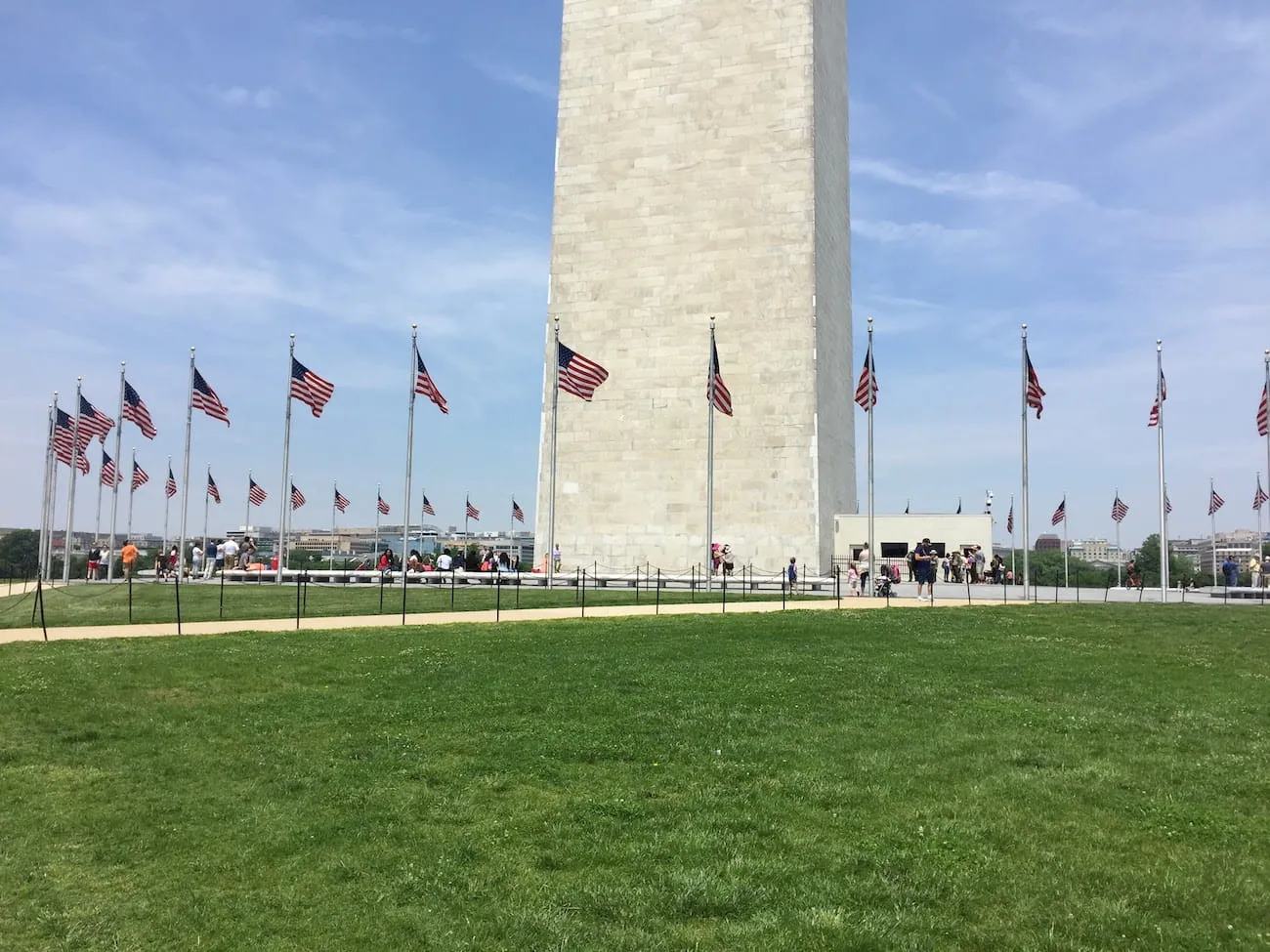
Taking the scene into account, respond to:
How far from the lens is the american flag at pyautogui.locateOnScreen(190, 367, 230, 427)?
36469mm

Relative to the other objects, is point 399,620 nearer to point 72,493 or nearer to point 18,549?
point 72,493

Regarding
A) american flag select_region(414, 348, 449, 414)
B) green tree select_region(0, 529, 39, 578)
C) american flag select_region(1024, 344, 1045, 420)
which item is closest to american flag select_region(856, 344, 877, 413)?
american flag select_region(1024, 344, 1045, 420)

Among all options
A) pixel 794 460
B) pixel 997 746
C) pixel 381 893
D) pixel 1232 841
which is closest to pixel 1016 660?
pixel 997 746

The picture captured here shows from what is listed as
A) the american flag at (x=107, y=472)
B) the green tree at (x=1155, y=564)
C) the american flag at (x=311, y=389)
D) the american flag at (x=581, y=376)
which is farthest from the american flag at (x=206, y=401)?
the green tree at (x=1155, y=564)

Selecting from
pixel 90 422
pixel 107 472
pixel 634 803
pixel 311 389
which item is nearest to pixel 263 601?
pixel 311 389

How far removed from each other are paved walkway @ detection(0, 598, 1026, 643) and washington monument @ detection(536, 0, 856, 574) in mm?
16220

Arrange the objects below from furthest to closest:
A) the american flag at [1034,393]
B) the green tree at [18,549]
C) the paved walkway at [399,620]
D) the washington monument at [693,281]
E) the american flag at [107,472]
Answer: the green tree at [18,549], the american flag at [107,472], the washington monument at [693,281], the american flag at [1034,393], the paved walkway at [399,620]

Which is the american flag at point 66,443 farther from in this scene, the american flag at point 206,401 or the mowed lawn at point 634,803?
the mowed lawn at point 634,803

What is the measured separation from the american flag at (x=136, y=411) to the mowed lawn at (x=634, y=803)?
24982 millimetres

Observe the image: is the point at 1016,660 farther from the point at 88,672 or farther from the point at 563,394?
the point at 563,394

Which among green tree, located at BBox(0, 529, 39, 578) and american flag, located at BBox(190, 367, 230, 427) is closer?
american flag, located at BBox(190, 367, 230, 427)

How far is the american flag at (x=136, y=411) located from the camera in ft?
128

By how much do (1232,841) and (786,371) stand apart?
128 ft

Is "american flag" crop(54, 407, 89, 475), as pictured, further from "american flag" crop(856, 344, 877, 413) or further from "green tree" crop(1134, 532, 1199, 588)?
"green tree" crop(1134, 532, 1199, 588)
